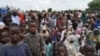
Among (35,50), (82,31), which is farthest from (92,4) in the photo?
(35,50)

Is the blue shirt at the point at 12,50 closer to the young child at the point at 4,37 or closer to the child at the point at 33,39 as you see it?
the young child at the point at 4,37

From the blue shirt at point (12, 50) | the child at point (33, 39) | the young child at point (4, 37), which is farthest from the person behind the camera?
the child at point (33, 39)

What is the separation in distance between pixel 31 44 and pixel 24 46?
5.00 ft

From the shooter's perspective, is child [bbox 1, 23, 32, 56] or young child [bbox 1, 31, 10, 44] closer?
child [bbox 1, 23, 32, 56]

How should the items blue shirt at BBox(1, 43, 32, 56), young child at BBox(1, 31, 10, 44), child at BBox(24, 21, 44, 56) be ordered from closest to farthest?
blue shirt at BBox(1, 43, 32, 56), young child at BBox(1, 31, 10, 44), child at BBox(24, 21, 44, 56)

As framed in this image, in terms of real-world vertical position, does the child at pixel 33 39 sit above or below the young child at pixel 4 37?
below

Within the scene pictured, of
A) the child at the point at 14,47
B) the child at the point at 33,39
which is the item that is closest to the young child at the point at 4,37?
the child at the point at 14,47

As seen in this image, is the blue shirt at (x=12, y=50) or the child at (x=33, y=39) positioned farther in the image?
the child at (x=33, y=39)

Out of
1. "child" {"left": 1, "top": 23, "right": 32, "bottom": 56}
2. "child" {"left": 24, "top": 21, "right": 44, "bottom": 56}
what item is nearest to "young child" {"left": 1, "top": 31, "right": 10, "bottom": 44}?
"child" {"left": 1, "top": 23, "right": 32, "bottom": 56}

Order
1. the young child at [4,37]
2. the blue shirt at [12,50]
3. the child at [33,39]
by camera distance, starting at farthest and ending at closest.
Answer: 1. the child at [33,39]
2. the young child at [4,37]
3. the blue shirt at [12,50]

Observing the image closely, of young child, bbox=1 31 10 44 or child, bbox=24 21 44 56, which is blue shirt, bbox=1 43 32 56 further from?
child, bbox=24 21 44 56

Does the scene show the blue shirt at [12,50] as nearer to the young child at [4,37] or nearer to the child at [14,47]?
the child at [14,47]

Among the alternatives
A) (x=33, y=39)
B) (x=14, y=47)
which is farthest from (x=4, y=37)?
(x=33, y=39)

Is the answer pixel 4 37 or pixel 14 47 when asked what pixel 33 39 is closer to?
pixel 4 37
